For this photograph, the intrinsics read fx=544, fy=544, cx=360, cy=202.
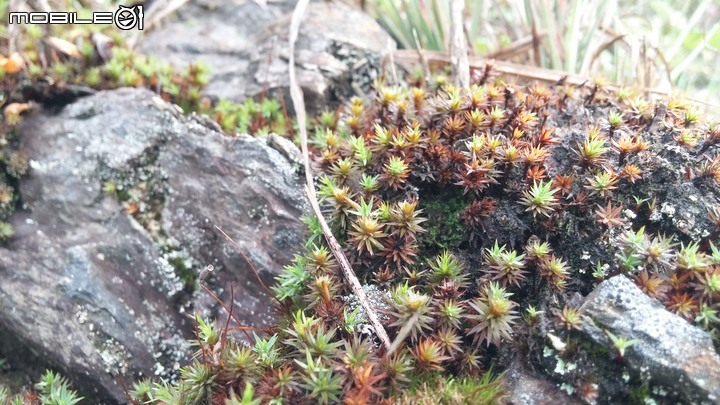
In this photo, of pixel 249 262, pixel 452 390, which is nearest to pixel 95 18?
pixel 249 262

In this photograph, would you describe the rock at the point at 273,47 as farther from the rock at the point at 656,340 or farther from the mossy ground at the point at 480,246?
the rock at the point at 656,340

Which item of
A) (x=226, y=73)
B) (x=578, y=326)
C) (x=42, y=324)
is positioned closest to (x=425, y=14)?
(x=226, y=73)

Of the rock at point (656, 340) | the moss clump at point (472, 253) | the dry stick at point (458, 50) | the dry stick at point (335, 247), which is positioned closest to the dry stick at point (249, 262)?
the moss clump at point (472, 253)

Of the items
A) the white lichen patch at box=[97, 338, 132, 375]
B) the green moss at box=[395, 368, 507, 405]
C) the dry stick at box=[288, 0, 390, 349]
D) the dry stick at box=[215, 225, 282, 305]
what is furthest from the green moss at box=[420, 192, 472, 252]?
the white lichen patch at box=[97, 338, 132, 375]

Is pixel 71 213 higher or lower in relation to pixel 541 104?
lower

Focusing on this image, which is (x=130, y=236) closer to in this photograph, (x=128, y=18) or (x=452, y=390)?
(x=452, y=390)

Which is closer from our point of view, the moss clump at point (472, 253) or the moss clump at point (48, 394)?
the moss clump at point (472, 253)

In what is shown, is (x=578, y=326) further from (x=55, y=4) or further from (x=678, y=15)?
(x=678, y=15)
